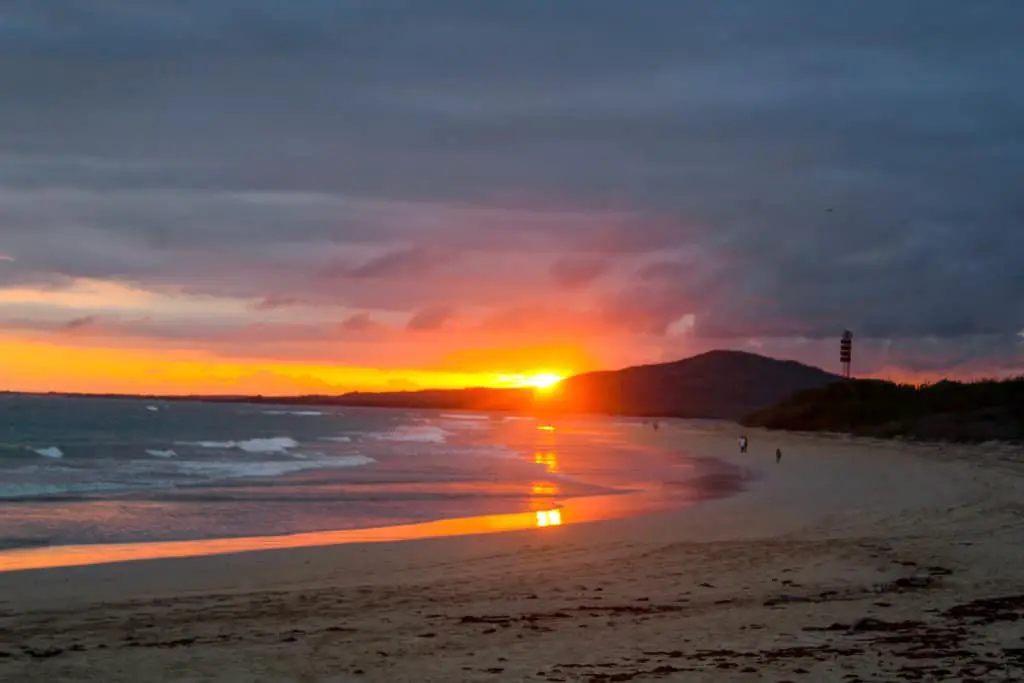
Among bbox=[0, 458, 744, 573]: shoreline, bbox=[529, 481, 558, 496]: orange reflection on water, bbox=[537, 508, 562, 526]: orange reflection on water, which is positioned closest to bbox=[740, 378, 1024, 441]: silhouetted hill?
bbox=[529, 481, 558, 496]: orange reflection on water

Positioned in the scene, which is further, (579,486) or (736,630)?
(579,486)

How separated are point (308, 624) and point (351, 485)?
21542 mm

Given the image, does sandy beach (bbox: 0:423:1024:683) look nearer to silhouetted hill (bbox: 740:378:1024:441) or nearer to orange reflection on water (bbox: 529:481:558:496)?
orange reflection on water (bbox: 529:481:558:496)

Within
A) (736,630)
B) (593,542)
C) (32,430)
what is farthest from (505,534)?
(32,430)

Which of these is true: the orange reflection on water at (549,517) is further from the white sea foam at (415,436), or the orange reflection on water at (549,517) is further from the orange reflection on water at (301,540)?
the white sea foam at (415,436)

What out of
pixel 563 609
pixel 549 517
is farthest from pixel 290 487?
pixel 563 609

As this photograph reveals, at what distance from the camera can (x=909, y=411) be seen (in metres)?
69.4

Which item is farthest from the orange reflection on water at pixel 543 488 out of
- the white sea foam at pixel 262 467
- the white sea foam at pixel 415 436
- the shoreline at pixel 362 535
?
the white sea foam at pixel 415 436

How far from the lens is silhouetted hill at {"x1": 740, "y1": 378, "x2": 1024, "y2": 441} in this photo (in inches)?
2063

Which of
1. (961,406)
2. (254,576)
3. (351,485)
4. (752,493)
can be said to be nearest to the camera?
(254,576)

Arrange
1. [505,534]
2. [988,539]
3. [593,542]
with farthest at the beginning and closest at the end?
1. [505,534]
2. [593,542]
3. [988,539]

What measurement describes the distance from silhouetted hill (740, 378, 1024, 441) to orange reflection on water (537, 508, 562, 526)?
31763 mm

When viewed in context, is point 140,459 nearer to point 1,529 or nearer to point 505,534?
point 1,529

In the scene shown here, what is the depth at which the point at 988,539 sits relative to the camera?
1534 centimetres
